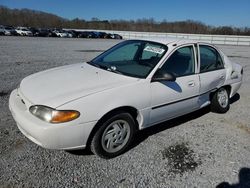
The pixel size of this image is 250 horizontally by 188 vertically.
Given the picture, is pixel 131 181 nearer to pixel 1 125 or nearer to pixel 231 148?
pixel 231 148

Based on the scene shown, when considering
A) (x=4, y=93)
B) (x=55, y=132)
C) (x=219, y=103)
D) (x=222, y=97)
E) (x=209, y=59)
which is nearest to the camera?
(x=55, y=132)

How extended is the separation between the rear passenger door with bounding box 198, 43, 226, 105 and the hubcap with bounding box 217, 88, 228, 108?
9.3 inches

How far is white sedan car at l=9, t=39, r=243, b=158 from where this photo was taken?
2830 millimetres

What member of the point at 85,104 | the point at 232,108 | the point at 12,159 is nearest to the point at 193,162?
the point at 85,104

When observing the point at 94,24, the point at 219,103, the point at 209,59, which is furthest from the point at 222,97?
the point at 94,24

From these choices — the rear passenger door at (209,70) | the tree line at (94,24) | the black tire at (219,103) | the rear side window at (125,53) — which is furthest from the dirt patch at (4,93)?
the tree line at (94,24)

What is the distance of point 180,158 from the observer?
11.2ft

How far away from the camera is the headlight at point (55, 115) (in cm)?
275

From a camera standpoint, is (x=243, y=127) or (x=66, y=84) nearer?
(x=66, y=84)

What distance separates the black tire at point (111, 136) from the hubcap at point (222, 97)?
2405 millimetres

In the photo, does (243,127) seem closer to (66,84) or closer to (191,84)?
(191,84)

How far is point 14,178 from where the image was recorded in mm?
2773

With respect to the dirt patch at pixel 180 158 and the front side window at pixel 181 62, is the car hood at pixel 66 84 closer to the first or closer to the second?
the front side window at pixel 181 62

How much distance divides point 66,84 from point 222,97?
3345 millimetres
